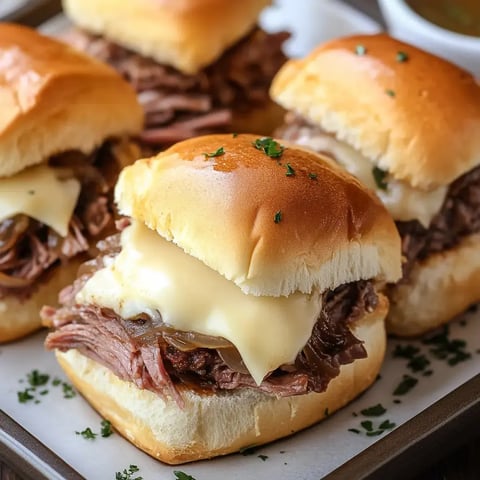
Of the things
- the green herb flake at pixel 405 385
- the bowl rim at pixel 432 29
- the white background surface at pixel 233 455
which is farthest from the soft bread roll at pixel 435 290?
the bowl rim at pixel 432 29

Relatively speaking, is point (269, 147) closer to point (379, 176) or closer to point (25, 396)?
point (379, 176)

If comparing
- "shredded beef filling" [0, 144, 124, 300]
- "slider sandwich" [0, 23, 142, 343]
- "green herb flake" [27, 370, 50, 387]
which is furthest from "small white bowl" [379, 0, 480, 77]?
"green herb flake" [27, 370, 50, 387]

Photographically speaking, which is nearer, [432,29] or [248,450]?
[248,450]

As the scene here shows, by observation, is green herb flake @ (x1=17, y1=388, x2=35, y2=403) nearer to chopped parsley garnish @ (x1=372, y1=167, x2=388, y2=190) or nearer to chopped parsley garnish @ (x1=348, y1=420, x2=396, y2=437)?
chopped parsley garnish @ (x1=348, y1=420, x2=396, y2=437)

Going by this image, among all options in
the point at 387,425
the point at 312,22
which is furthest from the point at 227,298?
the point at 312,22

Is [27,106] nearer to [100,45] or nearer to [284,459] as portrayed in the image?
[100,45]

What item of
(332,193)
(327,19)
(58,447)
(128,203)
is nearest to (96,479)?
(58,447)

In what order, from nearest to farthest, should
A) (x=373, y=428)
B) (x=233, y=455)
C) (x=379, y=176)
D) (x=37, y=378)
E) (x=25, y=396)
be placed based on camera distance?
(x=233, y=455)
(x=373, y=428)
(x=25, y=396)
(x=37, y=378)
(x=379, y=176)
